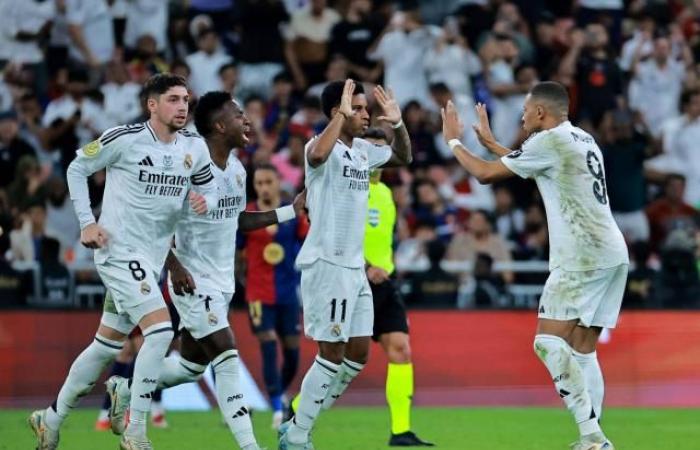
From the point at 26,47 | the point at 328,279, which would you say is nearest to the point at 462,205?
the point at 26,47

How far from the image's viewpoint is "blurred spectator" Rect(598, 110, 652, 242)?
22047 mm

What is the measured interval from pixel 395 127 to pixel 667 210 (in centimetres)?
1054

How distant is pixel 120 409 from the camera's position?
1178cm

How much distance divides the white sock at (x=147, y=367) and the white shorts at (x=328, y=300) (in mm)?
1155

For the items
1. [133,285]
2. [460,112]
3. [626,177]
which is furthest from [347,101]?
[460,112]

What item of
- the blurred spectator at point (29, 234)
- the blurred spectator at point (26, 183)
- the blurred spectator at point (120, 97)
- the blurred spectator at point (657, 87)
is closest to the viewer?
the blurred spectator at point (29, 234)

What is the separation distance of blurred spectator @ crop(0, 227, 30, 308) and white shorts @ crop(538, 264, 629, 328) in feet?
29.1

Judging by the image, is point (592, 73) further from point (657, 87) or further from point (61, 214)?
point (61, 214)

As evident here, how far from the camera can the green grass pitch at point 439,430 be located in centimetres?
1352

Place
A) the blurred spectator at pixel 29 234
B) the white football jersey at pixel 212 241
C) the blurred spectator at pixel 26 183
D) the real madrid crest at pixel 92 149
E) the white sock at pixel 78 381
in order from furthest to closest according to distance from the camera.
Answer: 1. the blurred spectator at pixel 26 183
2. the blurred spectator at pixel 29 234
3. the white football jersey at pixel 212 241
4. the white sock at pixel 78 381
5. the real madrid crest at pixel 92 149

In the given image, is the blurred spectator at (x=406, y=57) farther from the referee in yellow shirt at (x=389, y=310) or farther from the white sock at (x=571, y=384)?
the white sock at (x=571, y=384)

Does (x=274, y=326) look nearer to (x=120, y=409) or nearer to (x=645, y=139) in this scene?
(x=120, y=409)

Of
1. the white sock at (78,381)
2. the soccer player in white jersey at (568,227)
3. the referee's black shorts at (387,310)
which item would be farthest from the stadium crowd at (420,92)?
the white sock at (78,381)

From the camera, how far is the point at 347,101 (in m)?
11.6
